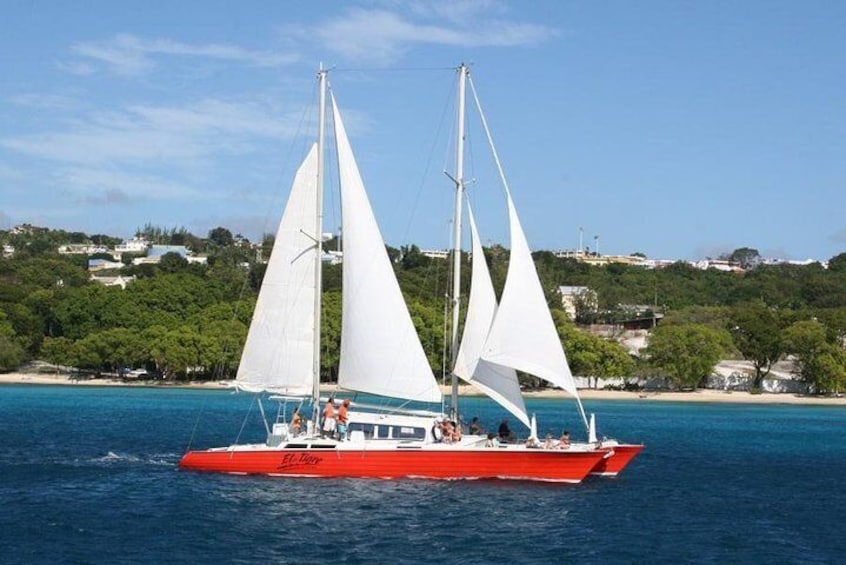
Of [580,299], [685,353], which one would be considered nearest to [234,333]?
[685,353]

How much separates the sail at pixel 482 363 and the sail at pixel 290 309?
621 cm

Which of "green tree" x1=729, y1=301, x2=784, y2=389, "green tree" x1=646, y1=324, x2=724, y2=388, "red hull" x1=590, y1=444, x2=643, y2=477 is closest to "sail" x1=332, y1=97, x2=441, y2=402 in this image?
"red hull" x1=590, y1=444, x2=643, y2=477

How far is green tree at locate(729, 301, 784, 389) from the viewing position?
12975cm

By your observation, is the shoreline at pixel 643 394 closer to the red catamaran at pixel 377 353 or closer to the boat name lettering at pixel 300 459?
the red catamaran at pixel 377 353

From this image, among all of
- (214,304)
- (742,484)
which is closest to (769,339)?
(214,304)

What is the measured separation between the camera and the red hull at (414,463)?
147 ft

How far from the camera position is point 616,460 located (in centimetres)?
4903

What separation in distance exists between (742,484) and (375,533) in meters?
21.4

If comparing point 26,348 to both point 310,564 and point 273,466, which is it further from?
point 310,564

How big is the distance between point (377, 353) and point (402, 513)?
8706mm

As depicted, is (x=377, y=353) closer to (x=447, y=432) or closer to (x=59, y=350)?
(x=447, y=432)

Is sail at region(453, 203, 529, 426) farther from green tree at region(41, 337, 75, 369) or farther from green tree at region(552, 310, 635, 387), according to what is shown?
green tree at region(41, 337, 75, 369)

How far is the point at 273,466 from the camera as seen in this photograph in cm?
4553

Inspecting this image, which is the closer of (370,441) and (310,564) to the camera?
(310,564)
